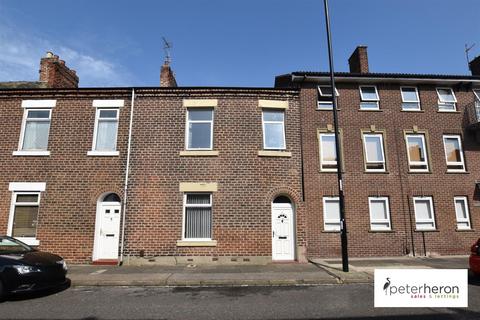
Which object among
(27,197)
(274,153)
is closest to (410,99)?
(274,153)

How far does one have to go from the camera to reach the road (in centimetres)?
659

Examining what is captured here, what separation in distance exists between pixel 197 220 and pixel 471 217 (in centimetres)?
1242

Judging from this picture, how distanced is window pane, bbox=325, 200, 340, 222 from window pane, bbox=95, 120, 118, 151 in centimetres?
931

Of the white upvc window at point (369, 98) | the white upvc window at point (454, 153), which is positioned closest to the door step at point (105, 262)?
the white upvc window at point (369, 98)

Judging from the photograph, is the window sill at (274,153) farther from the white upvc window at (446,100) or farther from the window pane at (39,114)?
the window pane at (39,114)

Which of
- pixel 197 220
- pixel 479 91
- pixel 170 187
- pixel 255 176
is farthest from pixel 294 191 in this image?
pixel 479 91

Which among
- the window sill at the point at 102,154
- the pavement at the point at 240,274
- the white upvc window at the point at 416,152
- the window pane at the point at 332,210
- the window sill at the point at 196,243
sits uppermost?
the white upvc window at the point at 416,152

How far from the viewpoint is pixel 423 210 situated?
15.1 metres

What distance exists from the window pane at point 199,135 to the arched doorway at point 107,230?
147 inches

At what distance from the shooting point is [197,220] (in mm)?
13008

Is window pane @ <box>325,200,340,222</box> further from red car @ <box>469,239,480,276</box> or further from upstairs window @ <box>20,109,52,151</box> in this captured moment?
upstairs window @ <box>20,109,52,151</box>

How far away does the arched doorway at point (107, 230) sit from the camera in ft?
42.0

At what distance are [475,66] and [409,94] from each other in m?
5.37
